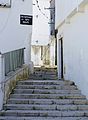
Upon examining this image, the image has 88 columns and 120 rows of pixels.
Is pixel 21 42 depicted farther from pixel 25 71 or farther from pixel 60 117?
pixel 60 117

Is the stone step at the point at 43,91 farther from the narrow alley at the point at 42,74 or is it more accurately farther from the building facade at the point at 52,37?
the building facade at the point at 52,37

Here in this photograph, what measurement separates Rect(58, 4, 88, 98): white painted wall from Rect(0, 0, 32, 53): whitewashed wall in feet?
8.83

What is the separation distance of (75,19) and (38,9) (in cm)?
1460

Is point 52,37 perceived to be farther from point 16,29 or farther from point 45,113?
point 45,113

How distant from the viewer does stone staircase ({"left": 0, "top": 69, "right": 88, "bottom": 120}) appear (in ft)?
30.1

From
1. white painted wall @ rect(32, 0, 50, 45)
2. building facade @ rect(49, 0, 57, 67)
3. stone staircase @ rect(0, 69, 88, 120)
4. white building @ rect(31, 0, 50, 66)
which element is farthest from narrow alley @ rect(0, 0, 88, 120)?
white painted wall @ rect(32, 0, 50, 45)

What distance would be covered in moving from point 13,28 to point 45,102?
603cm

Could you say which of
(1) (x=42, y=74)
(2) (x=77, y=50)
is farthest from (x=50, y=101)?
(1) (x=42, y=74)

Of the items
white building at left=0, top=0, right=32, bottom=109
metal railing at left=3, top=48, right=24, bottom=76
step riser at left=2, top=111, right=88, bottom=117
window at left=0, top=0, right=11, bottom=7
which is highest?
window at left=0, top=0, right=11, bottom=7

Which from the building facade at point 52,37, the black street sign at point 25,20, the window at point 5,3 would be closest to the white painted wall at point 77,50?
the black street sign at point 25,20

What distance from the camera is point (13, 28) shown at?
15227mm

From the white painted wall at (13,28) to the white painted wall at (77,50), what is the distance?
269cm

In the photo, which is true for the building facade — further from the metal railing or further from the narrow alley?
the metal railing

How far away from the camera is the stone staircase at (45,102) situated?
9.19 meters
